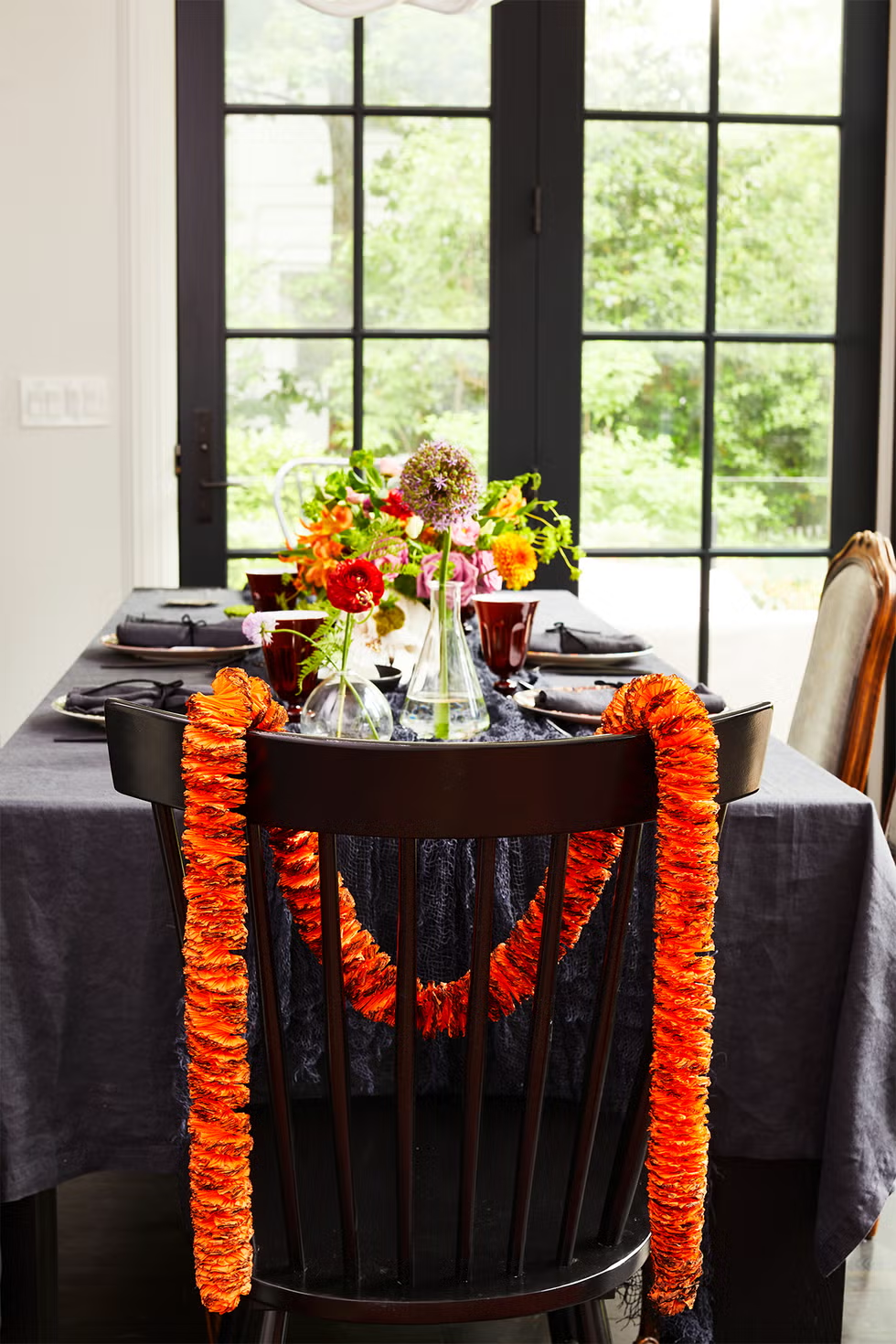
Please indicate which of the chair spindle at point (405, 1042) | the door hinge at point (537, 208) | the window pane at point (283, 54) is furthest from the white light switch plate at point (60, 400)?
the chair spindle at point (405, 1042)

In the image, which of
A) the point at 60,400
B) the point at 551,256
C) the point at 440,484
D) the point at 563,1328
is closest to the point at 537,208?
the point at 551,256

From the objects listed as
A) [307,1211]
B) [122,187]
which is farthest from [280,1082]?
[122,187]

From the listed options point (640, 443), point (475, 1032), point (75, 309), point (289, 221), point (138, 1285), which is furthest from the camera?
point (640, 443)

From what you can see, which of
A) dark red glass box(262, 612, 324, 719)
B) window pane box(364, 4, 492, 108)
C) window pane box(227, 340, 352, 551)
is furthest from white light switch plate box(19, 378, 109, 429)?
dark red glass box(262, 612, 324, 719)

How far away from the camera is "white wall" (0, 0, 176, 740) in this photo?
3631 mm

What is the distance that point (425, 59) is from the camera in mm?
3773

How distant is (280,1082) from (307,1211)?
19cm

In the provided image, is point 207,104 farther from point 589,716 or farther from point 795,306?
point 589,716

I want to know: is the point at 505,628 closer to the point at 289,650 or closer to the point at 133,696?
the point at 289,650

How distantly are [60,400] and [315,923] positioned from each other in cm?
289

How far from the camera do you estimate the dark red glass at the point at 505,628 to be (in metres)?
1.80

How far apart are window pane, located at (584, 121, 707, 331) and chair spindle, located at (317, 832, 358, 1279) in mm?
3150

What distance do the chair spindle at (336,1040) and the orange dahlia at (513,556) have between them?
82 cm

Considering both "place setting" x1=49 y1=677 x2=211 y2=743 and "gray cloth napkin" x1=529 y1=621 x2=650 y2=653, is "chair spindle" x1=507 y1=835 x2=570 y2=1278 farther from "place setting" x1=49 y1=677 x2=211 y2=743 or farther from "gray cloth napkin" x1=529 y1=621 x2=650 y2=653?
"gray cloth napkin" x1=529 y1=621 x2=650 y2=653
